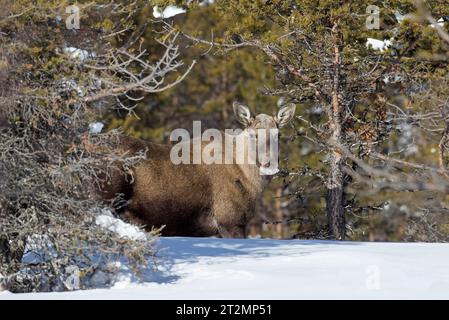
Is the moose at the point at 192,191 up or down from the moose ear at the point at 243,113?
down

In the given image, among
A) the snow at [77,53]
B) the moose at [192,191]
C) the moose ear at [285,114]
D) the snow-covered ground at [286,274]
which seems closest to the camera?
the snow-covered ground at [286,274]

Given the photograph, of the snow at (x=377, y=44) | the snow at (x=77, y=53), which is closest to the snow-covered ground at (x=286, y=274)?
the snow at (x=77, y=53)

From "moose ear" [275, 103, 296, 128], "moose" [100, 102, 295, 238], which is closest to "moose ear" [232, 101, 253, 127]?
"moose" [100, 102, 295, 238]

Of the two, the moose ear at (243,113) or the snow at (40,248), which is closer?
the snow at (40,248)

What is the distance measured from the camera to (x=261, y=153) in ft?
49.6

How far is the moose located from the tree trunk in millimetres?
864

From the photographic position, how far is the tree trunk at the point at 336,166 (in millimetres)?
14133

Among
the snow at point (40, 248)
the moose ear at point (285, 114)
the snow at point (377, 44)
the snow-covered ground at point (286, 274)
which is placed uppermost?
the snow at point (377, 44)

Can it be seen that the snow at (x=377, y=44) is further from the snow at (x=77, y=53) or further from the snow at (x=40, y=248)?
the snow at (x=40, y=248)

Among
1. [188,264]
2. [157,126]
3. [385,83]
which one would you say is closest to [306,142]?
[385,83]

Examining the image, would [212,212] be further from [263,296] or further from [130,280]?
[263,296]

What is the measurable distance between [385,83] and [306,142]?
870 cm

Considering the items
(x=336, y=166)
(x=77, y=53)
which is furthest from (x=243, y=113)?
(x=77, y=53)
